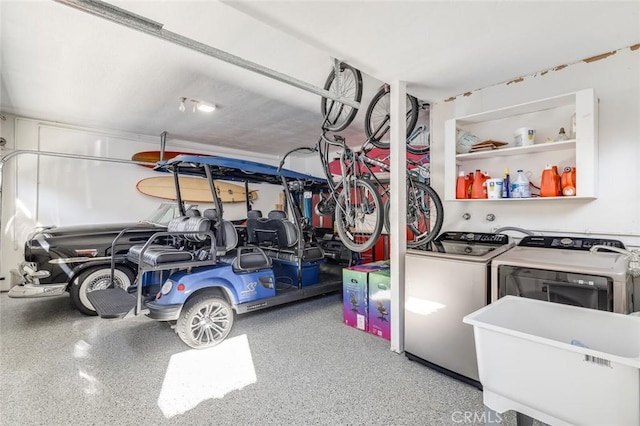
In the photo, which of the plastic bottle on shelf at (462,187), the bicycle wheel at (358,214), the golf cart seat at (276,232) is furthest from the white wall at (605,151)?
the golf cart seat at (276,232)

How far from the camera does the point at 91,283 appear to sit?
3.64m

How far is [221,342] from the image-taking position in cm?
285

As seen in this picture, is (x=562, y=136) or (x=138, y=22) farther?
(x=562, y=136)

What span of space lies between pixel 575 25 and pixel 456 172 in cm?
137

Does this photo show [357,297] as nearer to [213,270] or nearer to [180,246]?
[213,270]

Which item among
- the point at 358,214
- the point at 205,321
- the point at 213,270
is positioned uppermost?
the point at 358,214

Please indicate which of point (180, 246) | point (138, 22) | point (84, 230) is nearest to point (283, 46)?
point (138, 22)

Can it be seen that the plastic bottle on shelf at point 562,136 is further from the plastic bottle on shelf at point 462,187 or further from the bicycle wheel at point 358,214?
the bicycle wheel at point 358,214

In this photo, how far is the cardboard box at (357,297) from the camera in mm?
3102

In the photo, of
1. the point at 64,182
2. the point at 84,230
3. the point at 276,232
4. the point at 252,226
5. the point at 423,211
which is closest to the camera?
the point at 423,211

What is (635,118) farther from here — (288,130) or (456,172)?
(288,130)

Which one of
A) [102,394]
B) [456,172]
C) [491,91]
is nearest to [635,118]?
[491,91]

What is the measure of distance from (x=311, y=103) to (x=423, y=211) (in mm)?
2184

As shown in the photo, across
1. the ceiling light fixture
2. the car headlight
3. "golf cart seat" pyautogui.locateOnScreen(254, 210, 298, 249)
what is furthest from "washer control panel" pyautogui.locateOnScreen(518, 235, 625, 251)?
the ceiling light fixture
